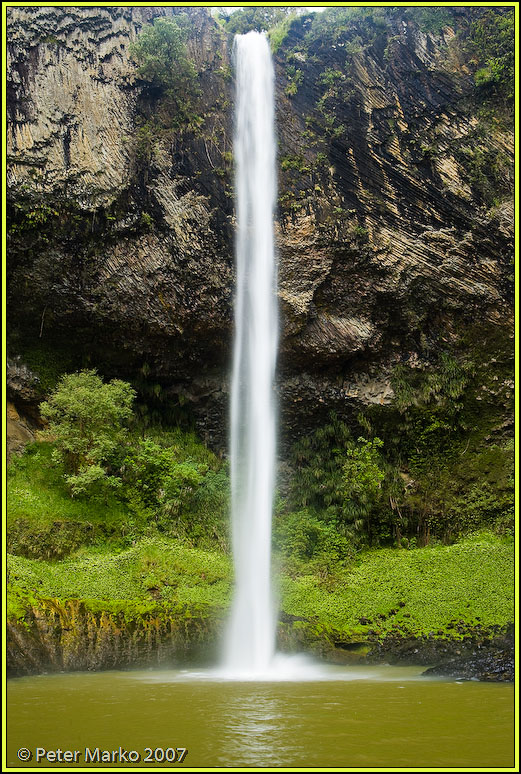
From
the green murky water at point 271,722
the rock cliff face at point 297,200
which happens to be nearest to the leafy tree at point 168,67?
the rock cliff face at point 297,200

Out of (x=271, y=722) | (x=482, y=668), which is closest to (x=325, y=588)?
(x=482, y=668)

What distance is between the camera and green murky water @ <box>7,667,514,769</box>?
412cm

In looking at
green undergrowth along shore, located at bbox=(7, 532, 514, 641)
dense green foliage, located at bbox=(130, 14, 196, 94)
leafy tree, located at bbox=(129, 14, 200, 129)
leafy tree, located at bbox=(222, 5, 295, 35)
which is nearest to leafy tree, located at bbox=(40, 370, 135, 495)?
green undergrowth along shore, located at bbox=(7, 532, 514, 641)

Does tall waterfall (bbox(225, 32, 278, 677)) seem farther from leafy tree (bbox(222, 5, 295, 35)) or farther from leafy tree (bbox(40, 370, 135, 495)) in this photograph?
leafy tree (bbox(40, 370, 135, 495))

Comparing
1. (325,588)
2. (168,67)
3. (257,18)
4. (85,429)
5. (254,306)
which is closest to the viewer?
(325,588)

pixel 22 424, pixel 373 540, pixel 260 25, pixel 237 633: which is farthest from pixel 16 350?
pixel 260 25

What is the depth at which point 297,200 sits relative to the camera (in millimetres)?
14008

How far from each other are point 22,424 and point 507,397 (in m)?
12.9

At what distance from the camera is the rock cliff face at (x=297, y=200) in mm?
13422

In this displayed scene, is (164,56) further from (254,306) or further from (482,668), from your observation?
(482,668)

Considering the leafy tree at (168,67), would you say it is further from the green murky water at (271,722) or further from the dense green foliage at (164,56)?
the green murky water at (271,722)

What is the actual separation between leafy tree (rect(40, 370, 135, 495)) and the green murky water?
5.87 meters

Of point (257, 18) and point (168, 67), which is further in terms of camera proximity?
point (257, 18)

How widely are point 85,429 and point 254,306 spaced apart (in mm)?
5308
